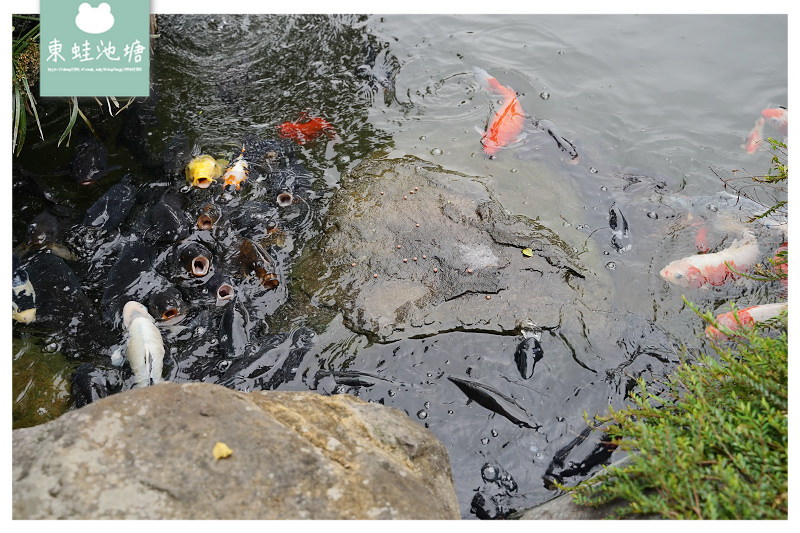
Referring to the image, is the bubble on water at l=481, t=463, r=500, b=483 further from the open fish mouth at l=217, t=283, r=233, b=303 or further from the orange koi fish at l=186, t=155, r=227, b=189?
the orange koi fish at l=186, t=155, r=227, b=189

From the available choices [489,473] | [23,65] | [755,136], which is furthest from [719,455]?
[23,65]

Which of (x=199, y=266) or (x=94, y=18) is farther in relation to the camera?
(x=199, y=266)

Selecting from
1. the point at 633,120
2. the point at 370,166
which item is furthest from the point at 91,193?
the point at 633,120

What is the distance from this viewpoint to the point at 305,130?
24.7 ft

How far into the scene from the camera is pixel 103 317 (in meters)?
5.41

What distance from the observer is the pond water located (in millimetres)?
4973

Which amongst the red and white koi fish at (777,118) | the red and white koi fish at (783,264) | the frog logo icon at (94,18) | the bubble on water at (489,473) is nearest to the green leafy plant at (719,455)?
the bubble on water at (489,473)

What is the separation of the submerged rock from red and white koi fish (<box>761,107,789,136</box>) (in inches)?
163

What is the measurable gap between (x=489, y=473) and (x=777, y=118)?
6839 mm

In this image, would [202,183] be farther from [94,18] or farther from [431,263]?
[431,263]

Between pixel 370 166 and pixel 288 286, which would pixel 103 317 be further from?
pixel 370 166

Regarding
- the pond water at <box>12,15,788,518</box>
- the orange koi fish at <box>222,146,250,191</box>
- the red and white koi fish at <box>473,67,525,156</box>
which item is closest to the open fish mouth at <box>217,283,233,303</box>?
the pond water at <box>12,15,788,518</box>

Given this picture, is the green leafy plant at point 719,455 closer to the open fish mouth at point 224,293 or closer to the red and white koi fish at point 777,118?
the open fish mouth at point 224,293

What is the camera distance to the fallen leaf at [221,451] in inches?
125
